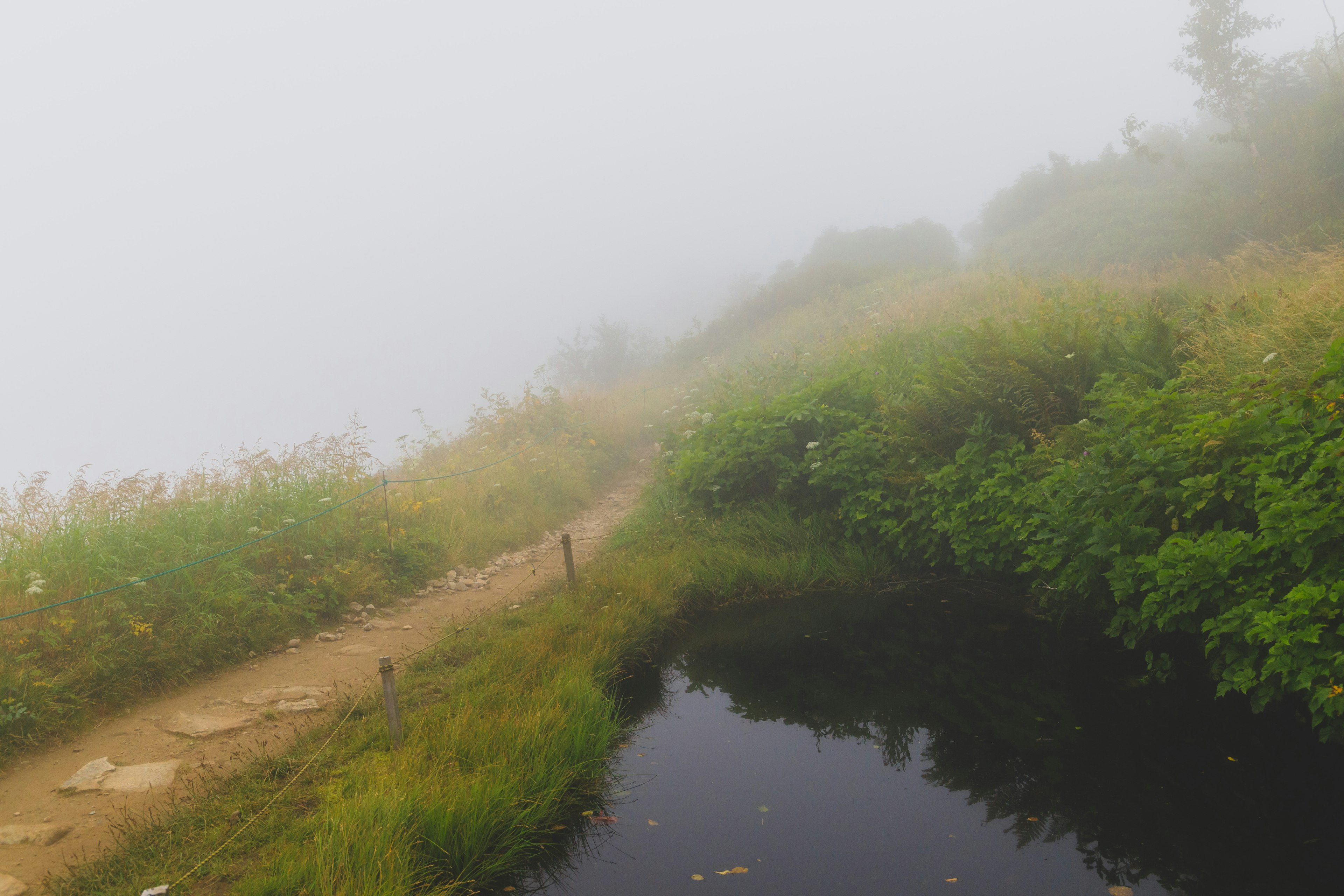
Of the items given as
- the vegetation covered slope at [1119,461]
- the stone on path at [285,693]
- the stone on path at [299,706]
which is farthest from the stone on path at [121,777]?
the vegetation covered slope at [1119,461]

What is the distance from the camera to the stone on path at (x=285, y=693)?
17.5ft

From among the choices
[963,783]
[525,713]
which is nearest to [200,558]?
[525,713]

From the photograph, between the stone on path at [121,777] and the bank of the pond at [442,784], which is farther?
the stone on path at [121,777]

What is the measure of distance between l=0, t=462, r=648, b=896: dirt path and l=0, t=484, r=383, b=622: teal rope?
90 centimetres

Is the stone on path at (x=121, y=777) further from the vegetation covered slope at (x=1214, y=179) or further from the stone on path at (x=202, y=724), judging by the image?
the vegetation covered slope at (x=1214, y=179)

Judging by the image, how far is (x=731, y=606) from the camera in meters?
7.24

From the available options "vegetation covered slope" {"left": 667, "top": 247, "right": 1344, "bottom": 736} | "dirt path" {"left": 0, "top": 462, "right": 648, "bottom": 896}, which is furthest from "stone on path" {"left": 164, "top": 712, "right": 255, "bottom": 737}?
"vegetation covered slope" {"left": 667, "top": 247, "right": 1344, "bottom": 736}

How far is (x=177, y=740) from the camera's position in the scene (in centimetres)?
472

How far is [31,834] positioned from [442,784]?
2.17m

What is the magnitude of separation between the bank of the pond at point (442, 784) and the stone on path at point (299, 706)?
633 millimetres

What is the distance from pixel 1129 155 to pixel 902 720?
38.0m

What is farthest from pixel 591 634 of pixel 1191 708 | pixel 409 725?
pixel 1191 708

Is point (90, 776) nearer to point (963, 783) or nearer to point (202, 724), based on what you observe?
point (202, 724)

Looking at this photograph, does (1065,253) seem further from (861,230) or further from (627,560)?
(627,560)
